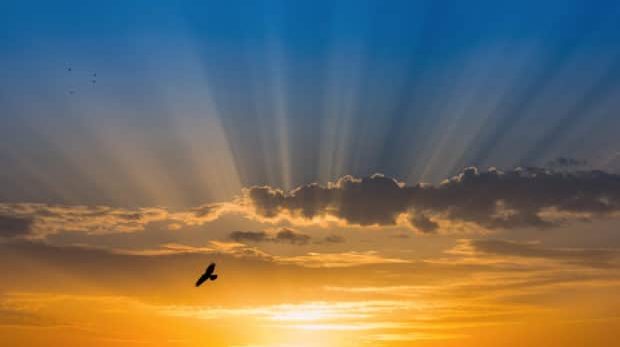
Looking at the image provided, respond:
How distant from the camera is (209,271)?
113812 millimetres
